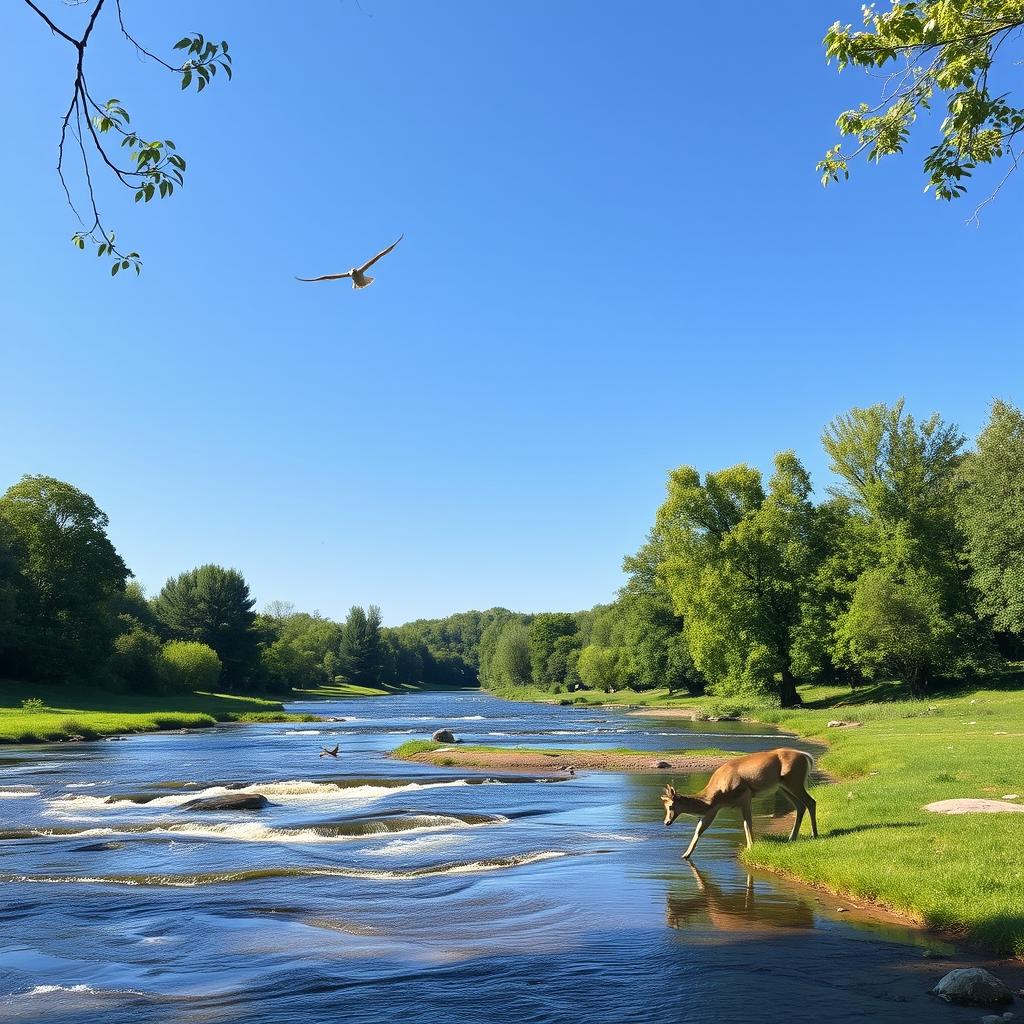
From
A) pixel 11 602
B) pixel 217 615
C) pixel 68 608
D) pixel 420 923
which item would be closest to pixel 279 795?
pixel 420 923

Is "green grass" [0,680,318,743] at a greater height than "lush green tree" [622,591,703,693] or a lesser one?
lesser

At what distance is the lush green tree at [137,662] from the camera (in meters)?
85.1

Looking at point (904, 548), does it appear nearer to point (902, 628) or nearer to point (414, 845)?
point (902, 628)

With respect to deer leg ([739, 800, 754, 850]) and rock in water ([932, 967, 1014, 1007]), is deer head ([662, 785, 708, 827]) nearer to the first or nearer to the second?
deer leg ([739, 800, 754, 850])

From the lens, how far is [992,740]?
3011 centimetres

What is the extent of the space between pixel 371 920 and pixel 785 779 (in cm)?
851

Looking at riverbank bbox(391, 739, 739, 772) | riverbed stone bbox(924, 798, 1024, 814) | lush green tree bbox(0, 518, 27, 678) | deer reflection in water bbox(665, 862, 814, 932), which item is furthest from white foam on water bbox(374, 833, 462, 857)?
lush green tree bbox(0, 518, 27, 678)

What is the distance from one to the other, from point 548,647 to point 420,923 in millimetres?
156861

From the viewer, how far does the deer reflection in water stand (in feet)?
39.3

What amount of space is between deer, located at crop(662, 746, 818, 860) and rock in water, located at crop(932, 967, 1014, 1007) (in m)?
7.96

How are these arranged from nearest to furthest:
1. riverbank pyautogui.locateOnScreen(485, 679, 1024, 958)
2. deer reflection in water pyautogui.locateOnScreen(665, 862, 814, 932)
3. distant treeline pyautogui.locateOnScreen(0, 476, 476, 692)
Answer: riverbank pyautogui.locateOnScreen(485, 679, 1024, 958), deer reflection in water pyautogui.locateOnScreen(665, 862, 814, 932), distant treeline pyautogui.locateOnScreen(0, 476, 476, 692)

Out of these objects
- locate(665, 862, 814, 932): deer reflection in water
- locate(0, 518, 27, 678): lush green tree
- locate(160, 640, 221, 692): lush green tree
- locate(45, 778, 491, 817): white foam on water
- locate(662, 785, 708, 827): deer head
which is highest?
locate(0, 518, 27, 678): lush green tree

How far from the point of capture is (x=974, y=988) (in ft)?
28.5

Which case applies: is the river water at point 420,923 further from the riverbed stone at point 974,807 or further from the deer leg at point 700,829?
the riverbed stone at point 974,807
